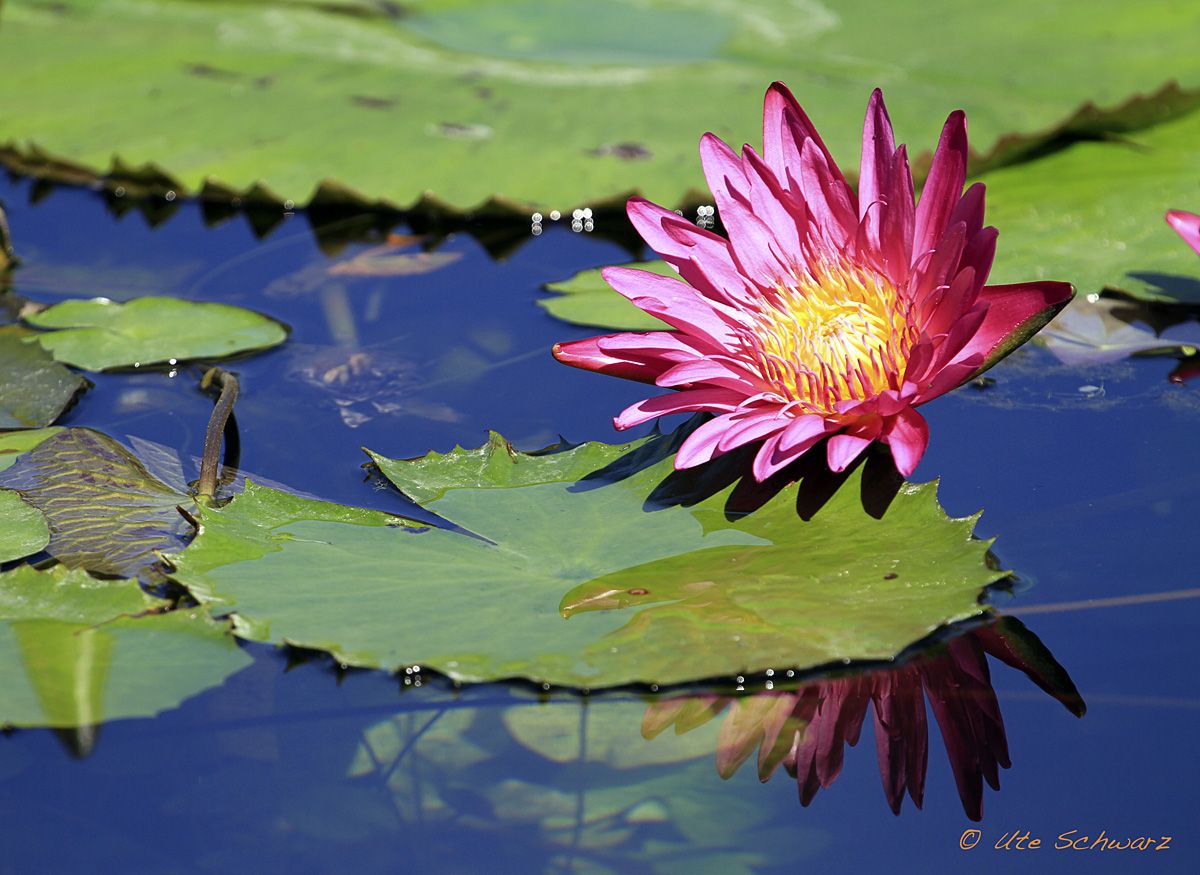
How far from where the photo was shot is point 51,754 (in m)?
1.38

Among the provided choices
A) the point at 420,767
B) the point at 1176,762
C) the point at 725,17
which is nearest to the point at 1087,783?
the point at 1176,762

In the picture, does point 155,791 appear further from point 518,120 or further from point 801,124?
point 518,120

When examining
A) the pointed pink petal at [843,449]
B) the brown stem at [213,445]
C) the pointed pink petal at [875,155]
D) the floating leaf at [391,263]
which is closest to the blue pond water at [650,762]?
the brown stem at [213,445]

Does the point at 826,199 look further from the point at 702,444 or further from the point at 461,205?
the point at 461,205

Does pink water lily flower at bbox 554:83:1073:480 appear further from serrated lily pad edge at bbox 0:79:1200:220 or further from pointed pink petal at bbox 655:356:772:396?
serrated lily pad edge at bbox 0:79:1200:220

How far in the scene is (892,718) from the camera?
138cm

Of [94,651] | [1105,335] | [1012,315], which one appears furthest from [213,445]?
[1105,335]

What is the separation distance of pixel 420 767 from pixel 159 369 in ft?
4.46

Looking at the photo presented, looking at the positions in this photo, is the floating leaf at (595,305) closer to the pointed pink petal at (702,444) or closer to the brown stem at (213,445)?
the pointed pink petal at (702,444)

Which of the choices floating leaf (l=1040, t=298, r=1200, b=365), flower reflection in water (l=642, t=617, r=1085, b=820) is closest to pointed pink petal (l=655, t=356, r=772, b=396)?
flower reflection in water (l=642, t=617, r=1085, b=820)

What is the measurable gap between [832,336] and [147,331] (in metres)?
1.57

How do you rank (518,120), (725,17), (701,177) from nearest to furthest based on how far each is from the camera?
(701,177) < (518,120) < (725,17)

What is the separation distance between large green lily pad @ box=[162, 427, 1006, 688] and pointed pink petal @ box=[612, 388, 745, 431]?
0.10 metres

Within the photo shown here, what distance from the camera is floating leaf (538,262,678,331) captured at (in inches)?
93.9
